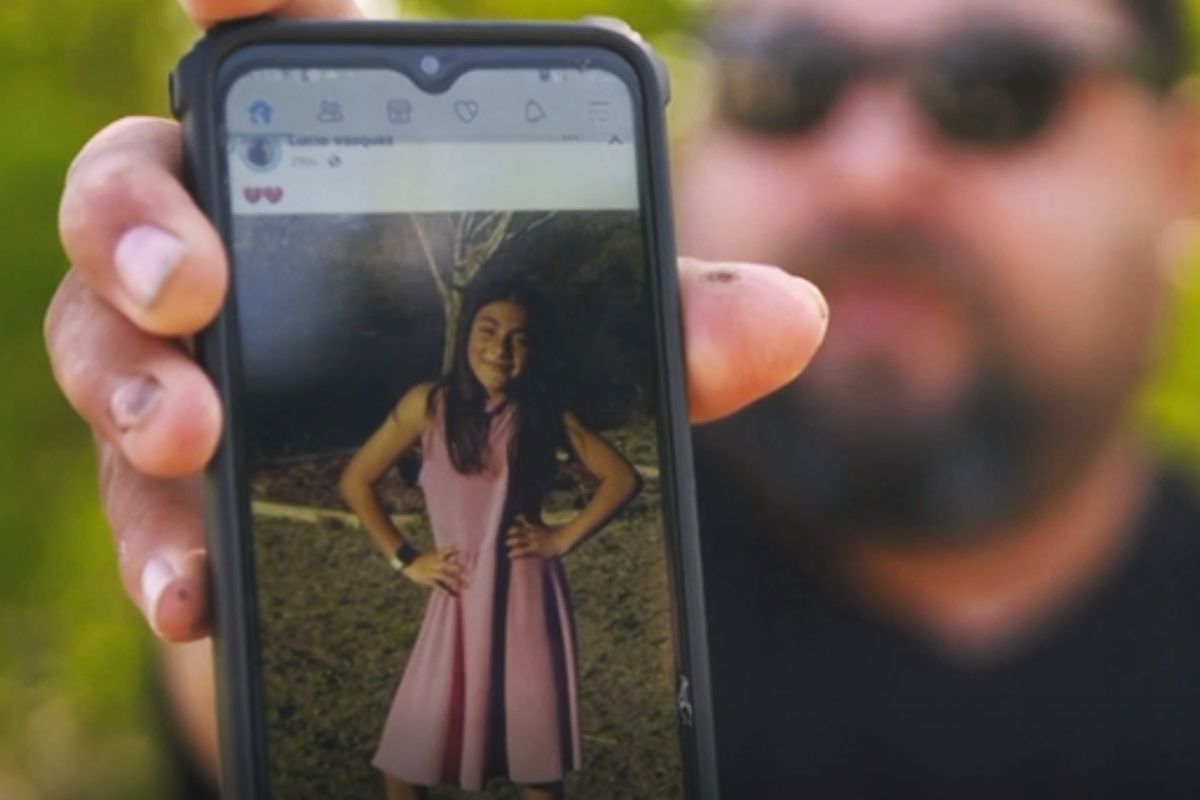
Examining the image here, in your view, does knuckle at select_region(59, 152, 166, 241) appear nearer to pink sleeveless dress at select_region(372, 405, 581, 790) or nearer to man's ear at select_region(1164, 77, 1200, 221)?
pink sleeveless dress at select_region(372, 405, 581, 790)

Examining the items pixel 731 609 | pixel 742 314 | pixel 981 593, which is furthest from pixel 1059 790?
pixel 742 314

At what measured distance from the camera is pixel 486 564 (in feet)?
4.21

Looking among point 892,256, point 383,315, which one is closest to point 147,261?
point 383,315

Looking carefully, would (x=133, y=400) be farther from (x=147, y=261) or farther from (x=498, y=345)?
(x=498, y=345)

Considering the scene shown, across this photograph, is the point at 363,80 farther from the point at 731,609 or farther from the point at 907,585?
the point at 907,585

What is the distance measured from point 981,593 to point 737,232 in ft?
3.21

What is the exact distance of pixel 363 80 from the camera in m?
1.34

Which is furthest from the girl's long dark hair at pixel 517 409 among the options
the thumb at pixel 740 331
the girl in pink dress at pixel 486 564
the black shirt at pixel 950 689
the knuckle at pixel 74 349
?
the black shirt at pixel 950 689

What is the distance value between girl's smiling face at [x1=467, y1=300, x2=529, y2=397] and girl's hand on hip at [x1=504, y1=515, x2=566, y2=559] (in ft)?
0.28

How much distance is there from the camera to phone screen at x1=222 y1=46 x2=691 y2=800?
50.0 inches

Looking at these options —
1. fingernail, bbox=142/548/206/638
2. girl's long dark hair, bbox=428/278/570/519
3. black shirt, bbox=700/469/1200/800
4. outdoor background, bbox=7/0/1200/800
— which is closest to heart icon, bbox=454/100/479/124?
girl's long dark hair, bbox=428/278/570/519

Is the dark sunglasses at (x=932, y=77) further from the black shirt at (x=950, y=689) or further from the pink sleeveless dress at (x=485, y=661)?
the pink sleeveless dress at (x=485, y=661)

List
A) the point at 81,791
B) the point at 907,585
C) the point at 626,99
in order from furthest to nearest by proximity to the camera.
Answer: the point at 81,791 → the point at 907,585 → the point at 626,99

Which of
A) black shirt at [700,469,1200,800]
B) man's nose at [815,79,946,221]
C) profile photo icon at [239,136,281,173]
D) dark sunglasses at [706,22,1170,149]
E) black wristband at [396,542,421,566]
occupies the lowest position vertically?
black shirt at [700,469,1200,800]
